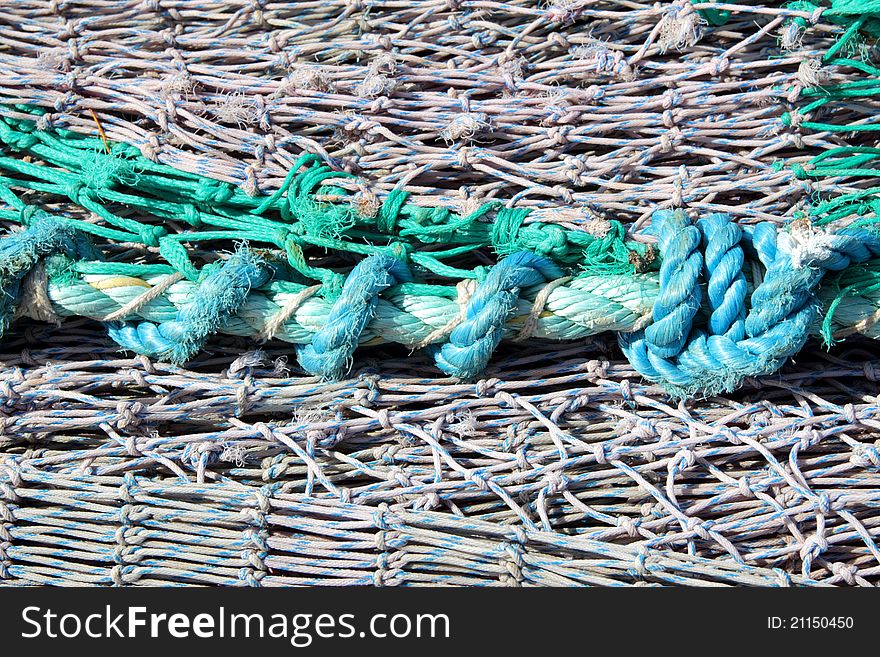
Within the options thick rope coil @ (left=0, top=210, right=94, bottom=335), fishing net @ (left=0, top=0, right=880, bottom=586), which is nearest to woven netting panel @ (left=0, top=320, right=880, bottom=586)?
fishing net @ (left=0, top=0, right=880, bottom=586)

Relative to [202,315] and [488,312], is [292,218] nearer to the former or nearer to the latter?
[202,315]

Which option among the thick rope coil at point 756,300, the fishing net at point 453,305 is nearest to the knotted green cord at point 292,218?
the fishing net at point 453,305

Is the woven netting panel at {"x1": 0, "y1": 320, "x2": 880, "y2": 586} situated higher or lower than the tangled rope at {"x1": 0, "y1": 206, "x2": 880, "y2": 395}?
lower

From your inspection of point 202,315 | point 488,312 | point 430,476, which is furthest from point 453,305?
point 202,315

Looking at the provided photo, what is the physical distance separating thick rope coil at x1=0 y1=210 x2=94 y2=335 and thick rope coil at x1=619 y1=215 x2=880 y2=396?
36.7 inches

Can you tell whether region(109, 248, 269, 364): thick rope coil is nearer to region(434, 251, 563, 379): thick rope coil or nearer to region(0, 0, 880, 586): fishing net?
region(0, 0, 880, 586): fishing net

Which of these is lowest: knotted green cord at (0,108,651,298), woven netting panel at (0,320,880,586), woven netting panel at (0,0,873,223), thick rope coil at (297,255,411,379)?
woven netting panel at (0,320,880,586)

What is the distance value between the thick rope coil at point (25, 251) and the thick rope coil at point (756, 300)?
0.93 metres

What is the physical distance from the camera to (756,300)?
4.17ft

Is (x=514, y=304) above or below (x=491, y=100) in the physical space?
below

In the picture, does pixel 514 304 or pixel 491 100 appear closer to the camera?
pixel 514 304

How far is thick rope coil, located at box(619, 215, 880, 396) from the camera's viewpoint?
4.09 feet

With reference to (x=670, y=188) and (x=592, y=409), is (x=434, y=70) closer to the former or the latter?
(x=670, y=188)

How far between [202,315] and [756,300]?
837 millimetres
